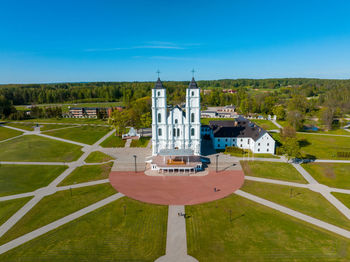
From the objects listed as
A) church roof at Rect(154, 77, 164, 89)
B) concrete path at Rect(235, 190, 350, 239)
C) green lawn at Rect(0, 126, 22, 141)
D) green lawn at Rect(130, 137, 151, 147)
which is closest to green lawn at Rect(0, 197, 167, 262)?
concrete path at Rect(235, 190, 350, 239)

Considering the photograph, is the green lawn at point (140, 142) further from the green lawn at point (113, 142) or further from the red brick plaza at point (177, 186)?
the red brick plaza at point (177, 186)

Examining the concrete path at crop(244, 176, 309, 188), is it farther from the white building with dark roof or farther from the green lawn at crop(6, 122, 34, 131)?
the green lawn at crop(6, 122, 34, 131)

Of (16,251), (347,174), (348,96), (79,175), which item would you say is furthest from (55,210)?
(348,96)

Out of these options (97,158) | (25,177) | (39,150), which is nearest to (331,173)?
(97,158)

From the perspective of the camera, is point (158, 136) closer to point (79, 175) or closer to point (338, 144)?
point (79, 175)

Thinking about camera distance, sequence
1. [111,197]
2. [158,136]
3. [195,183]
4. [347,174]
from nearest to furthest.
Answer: [111,197]
[195,183]
[347,174]
[158,136]

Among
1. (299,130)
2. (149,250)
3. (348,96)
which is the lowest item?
(149,250)
